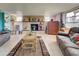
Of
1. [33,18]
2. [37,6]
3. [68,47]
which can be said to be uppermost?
[37,6]

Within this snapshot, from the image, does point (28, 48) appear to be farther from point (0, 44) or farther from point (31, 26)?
point (31, 26)

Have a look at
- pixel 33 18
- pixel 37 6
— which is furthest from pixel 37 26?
pixel 37 6

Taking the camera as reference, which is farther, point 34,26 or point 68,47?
point 34,26

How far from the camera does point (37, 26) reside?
15.4 metres

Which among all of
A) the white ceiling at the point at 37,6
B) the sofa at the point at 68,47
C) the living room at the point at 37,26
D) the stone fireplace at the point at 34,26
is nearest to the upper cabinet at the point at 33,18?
the living room at the point at 37,26

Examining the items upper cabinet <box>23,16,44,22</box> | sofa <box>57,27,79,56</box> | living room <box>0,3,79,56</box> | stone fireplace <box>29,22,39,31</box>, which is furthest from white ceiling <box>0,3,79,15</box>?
stone fireplace <box>29,22,39,31</box>

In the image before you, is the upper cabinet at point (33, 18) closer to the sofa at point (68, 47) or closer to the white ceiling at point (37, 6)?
the white ceiling at point (37, 6)

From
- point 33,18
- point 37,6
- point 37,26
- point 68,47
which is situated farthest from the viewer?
point 37,26

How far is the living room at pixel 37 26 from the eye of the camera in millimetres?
5519

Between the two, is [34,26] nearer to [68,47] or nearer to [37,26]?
[37,26]

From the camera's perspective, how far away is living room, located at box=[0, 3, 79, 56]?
552cm

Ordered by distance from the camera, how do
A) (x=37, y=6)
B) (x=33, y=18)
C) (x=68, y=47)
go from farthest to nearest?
(x=33, y=18)
(x=37, y=6)
(x=68, y=47)

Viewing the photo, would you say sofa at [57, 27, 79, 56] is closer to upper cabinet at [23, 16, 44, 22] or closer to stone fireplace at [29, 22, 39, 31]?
upper cabinet at [23, 16, 44, 22]

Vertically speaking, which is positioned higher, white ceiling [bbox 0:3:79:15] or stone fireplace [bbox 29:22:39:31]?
white ceiling [bbox 0:3:79:15]
